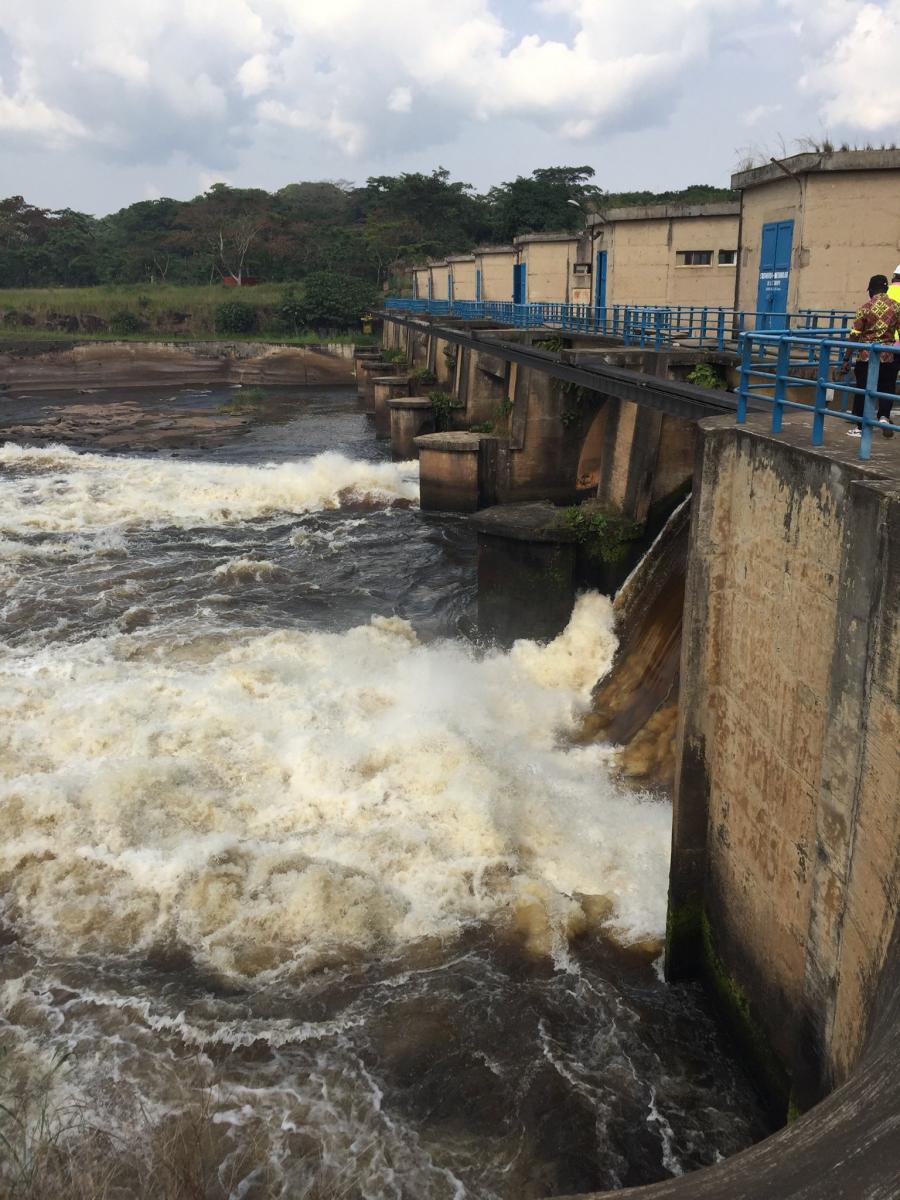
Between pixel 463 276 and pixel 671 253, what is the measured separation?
1010 inches

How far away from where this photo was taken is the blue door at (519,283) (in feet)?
117

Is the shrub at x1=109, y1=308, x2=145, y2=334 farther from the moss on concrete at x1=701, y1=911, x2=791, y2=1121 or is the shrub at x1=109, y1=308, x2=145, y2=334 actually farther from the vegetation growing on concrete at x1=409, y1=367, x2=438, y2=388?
the moss on concrete at x1=701, y1=911, x2=791, y2=1121

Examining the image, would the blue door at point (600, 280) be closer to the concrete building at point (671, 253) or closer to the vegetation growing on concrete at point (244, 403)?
the concrete building at point (671, 253)

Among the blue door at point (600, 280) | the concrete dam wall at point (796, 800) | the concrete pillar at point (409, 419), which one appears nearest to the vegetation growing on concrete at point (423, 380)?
the concrete pillar at point (409, 419)

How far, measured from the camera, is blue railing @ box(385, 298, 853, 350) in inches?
547

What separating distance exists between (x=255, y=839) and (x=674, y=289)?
18963mm

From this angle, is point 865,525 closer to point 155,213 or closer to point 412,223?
point 412,223

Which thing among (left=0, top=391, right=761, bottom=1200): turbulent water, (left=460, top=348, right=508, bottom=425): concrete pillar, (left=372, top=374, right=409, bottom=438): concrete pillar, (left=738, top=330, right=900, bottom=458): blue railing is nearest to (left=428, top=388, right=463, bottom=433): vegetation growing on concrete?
(left=460, top=348, right=508, bottom=425): concrete pillar

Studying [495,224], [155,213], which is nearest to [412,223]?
[495,224]

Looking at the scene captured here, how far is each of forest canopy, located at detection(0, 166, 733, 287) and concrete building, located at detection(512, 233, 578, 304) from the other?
36.1m

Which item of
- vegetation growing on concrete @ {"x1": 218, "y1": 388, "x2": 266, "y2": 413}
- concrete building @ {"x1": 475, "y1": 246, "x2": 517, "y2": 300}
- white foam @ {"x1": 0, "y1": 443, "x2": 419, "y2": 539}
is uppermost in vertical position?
concrete building @ {"x1": 475, "y1": 246, "x2": 517, "y2": 300}

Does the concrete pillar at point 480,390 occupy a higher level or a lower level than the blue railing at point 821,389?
lower

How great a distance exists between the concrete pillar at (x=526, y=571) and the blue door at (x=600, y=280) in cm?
1242

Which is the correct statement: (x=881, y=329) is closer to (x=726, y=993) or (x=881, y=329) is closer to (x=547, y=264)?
Answer: (x=726, y=993)
